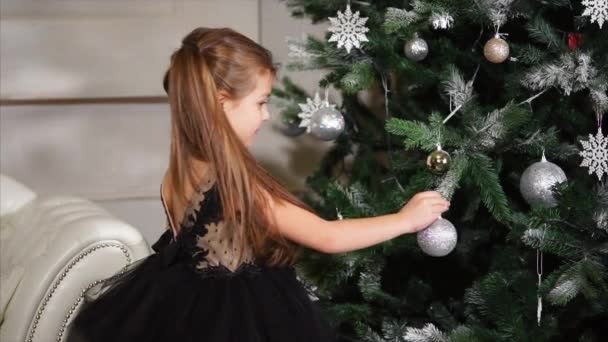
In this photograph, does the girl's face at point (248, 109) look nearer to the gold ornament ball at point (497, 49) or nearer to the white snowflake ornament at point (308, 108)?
the gold ornament ball at point (497, 49)

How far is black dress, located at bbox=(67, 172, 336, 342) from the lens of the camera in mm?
1289

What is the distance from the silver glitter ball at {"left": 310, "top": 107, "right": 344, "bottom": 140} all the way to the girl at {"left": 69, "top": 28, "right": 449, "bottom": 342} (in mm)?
464

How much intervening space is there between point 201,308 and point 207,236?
0.10 m

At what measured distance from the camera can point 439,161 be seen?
54.5 inches

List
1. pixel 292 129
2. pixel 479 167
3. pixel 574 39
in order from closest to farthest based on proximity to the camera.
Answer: pixel 479 167 < pixel 574 39 < pixel 292 129

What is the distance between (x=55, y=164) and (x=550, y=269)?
1.32 metres

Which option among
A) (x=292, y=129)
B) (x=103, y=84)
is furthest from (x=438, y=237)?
(x=103, y=84)

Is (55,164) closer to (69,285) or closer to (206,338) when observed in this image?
(69,285)

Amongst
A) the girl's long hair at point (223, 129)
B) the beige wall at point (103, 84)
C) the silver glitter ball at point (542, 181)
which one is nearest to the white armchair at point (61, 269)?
the girl's long hair at point (223, 129)

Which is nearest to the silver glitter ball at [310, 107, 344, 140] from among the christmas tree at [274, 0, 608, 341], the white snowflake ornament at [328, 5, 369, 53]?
the christmas tree at [274, 0, 608, 341]

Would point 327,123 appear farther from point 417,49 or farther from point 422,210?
point 422,210

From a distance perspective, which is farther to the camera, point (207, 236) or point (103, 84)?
point (103, 84)

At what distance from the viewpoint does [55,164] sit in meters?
2.41

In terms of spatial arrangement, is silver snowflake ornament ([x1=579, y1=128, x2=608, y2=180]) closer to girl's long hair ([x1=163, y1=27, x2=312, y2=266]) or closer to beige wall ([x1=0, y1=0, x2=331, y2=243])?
girl's long hair ([x1=163, y1=27, x2=312, y2=266])
